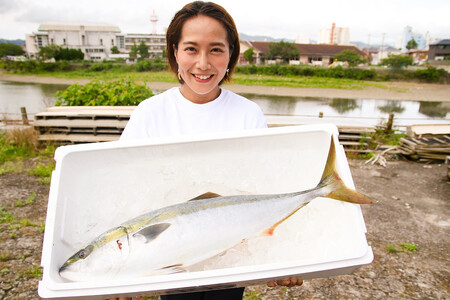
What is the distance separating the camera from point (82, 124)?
6.14 meters

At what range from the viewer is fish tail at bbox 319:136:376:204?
1.41m

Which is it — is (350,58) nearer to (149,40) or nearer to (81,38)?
(81,38)

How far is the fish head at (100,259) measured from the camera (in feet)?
4.21

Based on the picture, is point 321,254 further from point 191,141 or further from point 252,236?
point 191,141

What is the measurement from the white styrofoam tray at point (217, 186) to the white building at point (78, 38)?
259ft

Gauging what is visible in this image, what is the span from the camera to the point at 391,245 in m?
3.79

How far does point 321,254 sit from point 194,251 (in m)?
0.63

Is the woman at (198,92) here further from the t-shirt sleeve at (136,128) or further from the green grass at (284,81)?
the green grass at (284,81)

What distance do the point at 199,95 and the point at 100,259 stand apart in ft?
3.11

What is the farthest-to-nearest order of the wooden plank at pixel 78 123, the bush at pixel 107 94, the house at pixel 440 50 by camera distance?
the house at pixel 440 50 < the bush at pixel 107 94 < the wooden plank at pixel 78 123

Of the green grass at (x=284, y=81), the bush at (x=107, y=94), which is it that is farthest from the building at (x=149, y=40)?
the bush at (x=107, y=94)

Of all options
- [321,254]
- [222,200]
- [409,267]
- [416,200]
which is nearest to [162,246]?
[222,200]

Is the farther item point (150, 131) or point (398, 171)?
point (398, 171)

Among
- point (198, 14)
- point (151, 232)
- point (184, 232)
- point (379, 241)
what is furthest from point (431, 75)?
point (151, 232)
